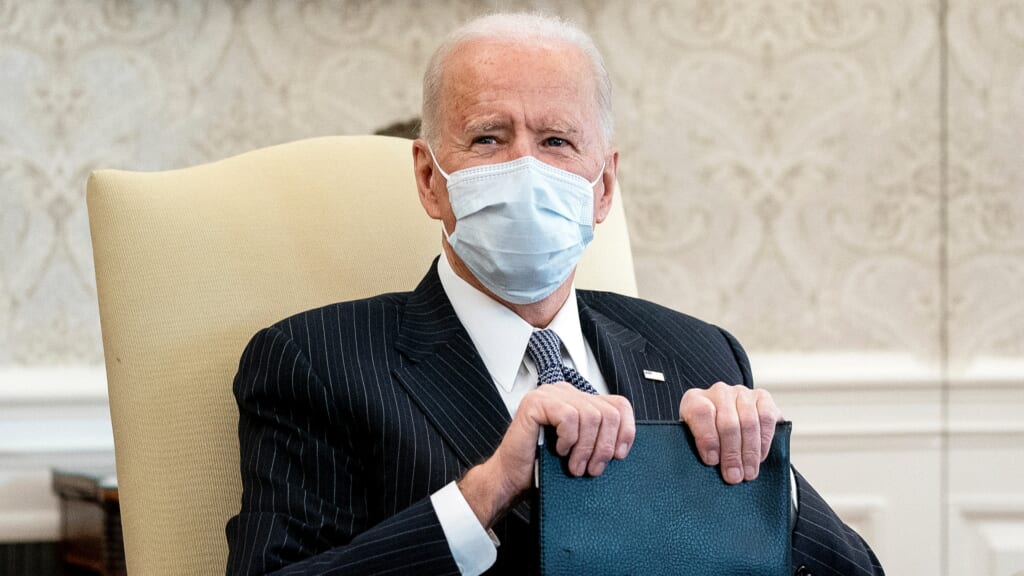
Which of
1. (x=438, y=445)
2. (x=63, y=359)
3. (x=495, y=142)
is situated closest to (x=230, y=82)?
(x=63, y=359)

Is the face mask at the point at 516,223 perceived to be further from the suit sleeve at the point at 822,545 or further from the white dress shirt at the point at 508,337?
the suit sleeve at the point at 822,545

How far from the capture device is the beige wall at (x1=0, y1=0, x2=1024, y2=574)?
270 cm

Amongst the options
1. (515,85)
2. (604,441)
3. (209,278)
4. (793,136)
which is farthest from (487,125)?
(793,136)

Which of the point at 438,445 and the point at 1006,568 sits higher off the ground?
the point at 438,445

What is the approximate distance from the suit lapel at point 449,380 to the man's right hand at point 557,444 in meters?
0.15

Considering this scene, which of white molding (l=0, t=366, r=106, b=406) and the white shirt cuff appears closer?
the white shirt cuff

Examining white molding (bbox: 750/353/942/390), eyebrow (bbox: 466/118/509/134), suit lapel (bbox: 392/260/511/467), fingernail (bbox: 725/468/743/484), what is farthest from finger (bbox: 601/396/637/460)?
white molding (bbox: 750/353/942/390)

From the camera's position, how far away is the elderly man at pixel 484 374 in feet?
3.72

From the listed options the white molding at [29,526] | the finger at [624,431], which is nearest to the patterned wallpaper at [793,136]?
the white molding at [29,526]

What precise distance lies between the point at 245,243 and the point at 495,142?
0.35 meters

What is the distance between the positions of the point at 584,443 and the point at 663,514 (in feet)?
0.37

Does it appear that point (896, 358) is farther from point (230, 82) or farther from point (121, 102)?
point (121, 102)

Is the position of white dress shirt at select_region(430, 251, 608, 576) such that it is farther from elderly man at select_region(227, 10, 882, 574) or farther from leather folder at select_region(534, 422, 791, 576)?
leather folder at select_region(534, 422, 791, 576)

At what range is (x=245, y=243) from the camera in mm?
1502
